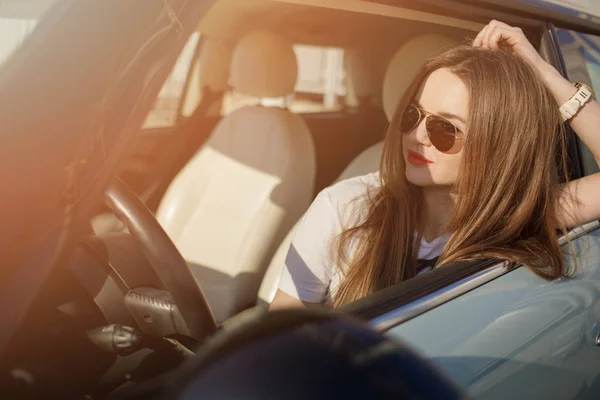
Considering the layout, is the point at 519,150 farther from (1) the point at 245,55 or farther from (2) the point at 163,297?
(1) the point at 245,55

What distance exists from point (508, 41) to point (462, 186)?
0.45 metres

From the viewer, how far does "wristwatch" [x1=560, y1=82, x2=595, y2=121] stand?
189 cm

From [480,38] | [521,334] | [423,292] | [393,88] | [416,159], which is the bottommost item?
[521,334]

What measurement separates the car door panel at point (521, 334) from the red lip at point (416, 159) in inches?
15.7

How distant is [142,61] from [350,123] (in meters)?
3.15

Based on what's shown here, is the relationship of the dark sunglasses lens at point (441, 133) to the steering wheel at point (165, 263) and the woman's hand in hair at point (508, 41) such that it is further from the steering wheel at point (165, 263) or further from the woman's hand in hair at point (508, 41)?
the steering wheel at point (165, 263)

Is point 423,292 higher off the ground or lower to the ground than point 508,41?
lower

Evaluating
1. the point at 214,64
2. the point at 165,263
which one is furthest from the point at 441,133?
the point at 214,64

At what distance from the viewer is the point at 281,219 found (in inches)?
101

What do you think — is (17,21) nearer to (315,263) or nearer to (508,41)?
(315,263)

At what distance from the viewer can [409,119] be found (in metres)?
1.83

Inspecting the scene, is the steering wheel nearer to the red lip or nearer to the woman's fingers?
the red lip

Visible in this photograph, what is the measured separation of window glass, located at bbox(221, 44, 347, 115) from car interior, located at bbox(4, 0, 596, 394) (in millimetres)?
13

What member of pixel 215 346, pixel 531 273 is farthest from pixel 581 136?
pixel 215 346
